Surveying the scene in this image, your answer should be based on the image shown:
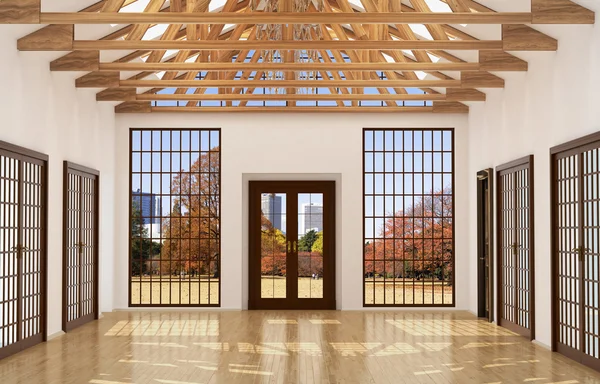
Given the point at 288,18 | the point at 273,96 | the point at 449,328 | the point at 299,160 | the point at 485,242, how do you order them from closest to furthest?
the point at 288,18 → the point at 449,328 → the point at 273,96 → the point at 485,242 → the point at 299,160

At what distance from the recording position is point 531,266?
9.68 m

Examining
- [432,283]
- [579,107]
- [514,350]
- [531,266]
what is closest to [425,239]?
[432,283]

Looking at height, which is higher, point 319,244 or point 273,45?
point 273,45

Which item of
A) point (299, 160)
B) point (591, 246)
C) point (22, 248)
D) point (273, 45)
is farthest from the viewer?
point (299, 160)

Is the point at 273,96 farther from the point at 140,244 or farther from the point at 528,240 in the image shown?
the point at 528,240

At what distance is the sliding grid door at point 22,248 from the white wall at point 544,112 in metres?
6.27

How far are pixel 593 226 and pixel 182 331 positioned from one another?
5.68 metres

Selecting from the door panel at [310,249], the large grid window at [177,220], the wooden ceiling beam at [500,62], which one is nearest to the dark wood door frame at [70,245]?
the large grid window at [177,220]

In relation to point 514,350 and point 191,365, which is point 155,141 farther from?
point 514,350

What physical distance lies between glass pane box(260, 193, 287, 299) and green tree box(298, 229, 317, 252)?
290 millimetres

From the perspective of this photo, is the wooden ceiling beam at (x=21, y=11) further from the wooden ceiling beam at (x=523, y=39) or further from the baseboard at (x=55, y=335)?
the wooden ceiling beam at (x=523, y=39)

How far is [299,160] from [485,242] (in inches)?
138

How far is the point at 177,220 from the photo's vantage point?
13227mm

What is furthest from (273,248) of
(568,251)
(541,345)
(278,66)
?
(568,251)
